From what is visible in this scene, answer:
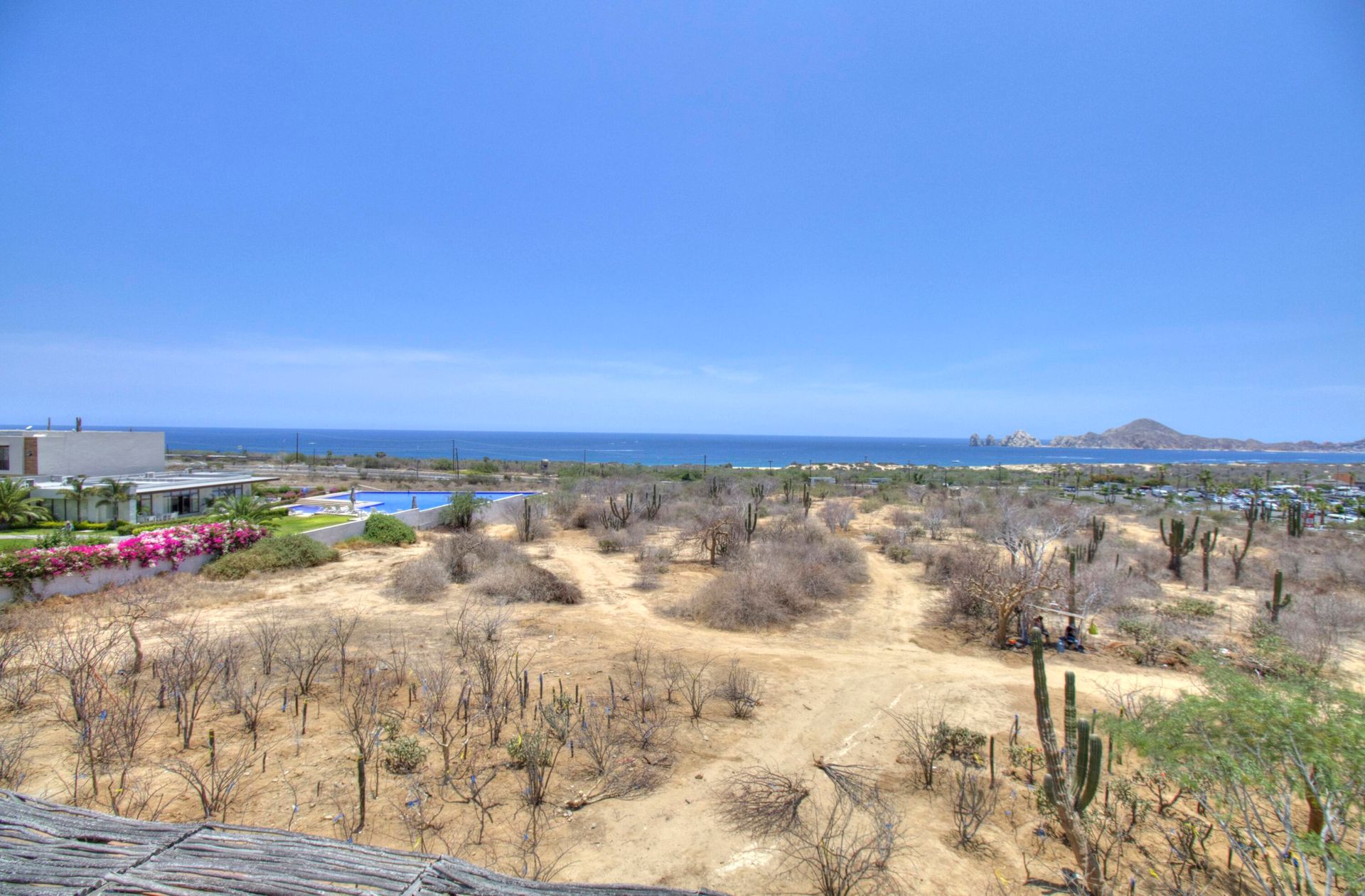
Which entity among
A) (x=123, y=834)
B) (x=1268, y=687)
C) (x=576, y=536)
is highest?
(x=123, y=834)

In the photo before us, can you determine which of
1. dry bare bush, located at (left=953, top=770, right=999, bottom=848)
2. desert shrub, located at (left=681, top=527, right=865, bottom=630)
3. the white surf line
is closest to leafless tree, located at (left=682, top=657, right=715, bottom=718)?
the white surf line

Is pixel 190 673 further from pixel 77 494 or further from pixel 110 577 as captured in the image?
pixel 77 494

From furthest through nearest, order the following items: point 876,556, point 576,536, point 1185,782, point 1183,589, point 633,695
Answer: point 576,536, point 876,556, point 1183,589, point 633,695, point 1185,782

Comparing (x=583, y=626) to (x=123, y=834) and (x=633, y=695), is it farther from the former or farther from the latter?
(x=123, y=834)

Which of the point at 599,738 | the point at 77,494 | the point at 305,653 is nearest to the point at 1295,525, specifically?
the point at 599,738

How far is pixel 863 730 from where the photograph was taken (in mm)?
7723

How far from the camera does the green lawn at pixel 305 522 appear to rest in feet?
60.7

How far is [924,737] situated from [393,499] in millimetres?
28889

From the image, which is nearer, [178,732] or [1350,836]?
[1350,836]

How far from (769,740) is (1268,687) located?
194 inches

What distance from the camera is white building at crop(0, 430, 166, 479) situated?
22.6 m

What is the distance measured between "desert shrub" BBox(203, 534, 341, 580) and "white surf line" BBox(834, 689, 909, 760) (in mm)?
15125

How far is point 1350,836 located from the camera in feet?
17.0

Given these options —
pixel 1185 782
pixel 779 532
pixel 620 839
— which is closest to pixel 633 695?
pixel 620 839
